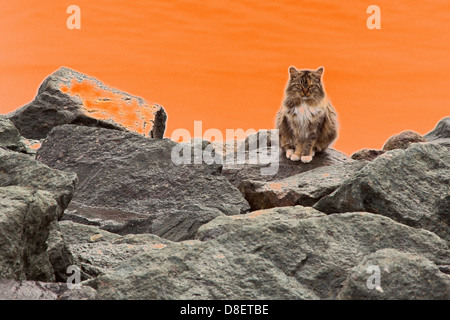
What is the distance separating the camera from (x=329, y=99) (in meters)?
14.5

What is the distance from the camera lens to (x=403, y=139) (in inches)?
692

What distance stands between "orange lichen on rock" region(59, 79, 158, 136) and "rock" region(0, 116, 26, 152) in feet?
5.48

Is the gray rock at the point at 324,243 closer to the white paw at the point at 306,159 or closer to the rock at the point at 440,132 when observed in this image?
the white paw at the point at 306,159

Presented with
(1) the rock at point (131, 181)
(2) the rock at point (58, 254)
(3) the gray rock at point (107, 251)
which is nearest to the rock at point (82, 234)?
(3) the gray rock at point (107, 251)

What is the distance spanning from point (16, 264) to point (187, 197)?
16.3ft

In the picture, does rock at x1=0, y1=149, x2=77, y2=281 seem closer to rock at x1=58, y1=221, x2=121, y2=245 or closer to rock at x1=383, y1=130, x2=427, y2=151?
rock at x1=58, y1=221, x2=121, y2=245

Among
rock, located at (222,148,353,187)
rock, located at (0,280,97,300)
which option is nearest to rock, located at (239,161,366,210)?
rock, located at (222,148,353,187)

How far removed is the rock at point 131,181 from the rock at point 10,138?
98 cm

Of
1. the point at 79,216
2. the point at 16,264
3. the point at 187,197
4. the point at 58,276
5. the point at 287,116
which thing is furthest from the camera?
the point at 287,116

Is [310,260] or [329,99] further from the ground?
[329,99]

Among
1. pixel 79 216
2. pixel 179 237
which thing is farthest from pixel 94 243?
pixel 79 216

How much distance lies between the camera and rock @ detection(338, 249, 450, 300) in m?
6.09

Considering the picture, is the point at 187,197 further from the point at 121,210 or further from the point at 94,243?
the point at 94,243

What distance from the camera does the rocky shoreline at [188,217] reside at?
6.36m
